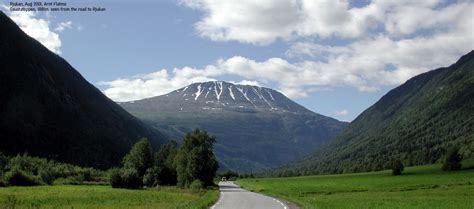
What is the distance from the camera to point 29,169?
129 metres

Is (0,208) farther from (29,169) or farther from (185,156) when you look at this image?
(29,169)

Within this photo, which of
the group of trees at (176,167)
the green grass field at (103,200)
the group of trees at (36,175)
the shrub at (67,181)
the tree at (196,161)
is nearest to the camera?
the green grass field at (103,200)

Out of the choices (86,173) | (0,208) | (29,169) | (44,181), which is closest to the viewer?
(0,208)

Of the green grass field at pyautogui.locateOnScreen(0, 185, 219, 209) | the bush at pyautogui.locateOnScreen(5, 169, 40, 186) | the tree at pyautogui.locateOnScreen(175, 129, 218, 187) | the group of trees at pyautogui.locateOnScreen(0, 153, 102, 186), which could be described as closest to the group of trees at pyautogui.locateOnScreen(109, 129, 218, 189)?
the tree at pyautogui.locateOnScreen(175, 129, 218, 187)

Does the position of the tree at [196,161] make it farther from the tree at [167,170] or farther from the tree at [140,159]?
the tree at [140,159]

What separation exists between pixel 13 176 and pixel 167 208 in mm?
70220

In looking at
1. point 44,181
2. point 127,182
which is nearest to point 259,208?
point 127,182

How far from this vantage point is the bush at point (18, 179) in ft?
315

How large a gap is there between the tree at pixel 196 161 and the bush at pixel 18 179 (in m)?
29.3

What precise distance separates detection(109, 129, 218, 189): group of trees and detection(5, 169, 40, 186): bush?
15.8 m

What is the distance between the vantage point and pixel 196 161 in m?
93.8

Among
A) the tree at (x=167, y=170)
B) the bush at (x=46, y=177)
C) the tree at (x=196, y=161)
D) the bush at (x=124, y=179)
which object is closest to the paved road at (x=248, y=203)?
the tree at (x=196, y=161)

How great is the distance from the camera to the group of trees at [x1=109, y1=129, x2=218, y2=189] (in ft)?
308

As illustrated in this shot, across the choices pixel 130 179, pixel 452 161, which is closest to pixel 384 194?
pixel 130 179
